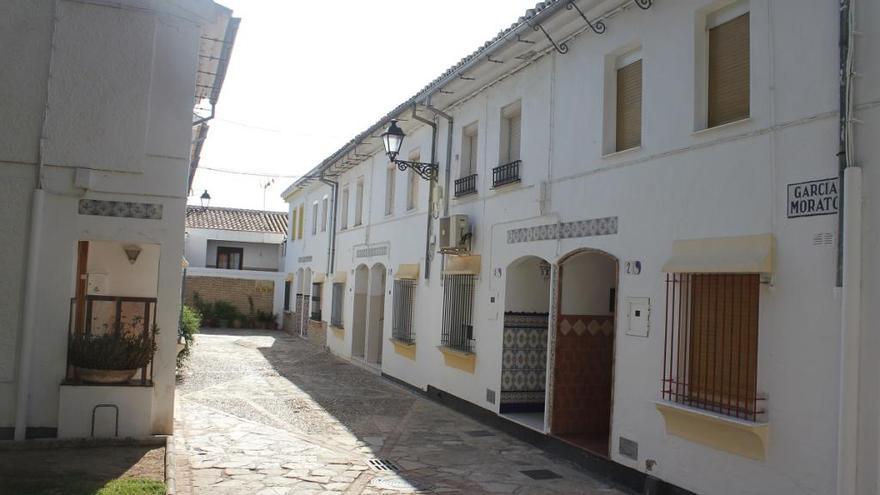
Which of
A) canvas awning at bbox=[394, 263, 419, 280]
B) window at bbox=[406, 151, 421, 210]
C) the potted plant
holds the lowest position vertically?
the potted plant

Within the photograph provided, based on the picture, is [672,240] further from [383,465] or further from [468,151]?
[468,151]

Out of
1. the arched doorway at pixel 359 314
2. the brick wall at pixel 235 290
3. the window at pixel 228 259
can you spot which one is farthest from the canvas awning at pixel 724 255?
the window at pixel 228 259

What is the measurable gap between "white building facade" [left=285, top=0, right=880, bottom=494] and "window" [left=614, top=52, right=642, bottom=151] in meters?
0.03

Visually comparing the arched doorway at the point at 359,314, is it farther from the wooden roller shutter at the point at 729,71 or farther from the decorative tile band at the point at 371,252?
the wooden roller shutter at the point at 729,71

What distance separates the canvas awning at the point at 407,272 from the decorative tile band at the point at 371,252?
136 centimetres

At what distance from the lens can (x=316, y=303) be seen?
23656mm

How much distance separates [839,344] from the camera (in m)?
5.50

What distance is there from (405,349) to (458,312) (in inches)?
106

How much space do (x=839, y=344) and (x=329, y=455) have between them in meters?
5.70

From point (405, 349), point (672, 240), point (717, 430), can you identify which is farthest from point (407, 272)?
point (717, 430)

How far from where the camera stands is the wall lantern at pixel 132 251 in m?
11.7

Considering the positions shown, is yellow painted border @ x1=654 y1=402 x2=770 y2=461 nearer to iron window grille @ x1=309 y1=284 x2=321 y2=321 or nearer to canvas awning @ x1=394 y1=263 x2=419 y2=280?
canvas awning @ x1=394 y1=263 x2=419 y2=280

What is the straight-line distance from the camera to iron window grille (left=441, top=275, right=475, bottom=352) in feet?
39.3

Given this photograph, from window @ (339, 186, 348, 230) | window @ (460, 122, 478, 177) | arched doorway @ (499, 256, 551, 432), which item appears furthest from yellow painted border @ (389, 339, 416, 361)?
window @ (339, 186, 348, 230)
